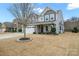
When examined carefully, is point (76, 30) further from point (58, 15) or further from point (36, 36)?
point (36, 36)

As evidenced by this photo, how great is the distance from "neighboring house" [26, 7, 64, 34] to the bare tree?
0.26 ft

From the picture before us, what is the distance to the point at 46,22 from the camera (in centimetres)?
265

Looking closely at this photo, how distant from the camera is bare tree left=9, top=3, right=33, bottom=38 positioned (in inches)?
102

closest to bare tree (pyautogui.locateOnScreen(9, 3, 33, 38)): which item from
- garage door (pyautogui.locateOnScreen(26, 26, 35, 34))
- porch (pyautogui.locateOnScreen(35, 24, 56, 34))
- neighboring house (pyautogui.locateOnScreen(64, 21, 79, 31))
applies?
garage door (pyautogui.locateOnScreen(26, 26, 35, 34))

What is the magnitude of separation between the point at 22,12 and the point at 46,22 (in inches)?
16.1

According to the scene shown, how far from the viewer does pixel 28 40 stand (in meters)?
2.62

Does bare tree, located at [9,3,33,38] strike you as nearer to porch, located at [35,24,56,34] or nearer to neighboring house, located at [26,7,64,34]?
neighboring house, located at [26,7,64,34]

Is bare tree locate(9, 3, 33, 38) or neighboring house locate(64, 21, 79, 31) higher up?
bare tree locate(9, 3, 33, 38)

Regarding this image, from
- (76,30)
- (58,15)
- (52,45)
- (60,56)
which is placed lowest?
(60,56)

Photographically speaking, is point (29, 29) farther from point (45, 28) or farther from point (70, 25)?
point (70, 25)

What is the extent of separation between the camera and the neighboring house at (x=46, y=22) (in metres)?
2.60

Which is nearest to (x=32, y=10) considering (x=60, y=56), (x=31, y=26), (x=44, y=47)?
(x=31, y=26)

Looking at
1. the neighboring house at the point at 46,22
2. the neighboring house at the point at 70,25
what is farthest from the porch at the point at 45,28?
the neighboring house at the point at 70,25

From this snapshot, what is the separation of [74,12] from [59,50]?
62cm
